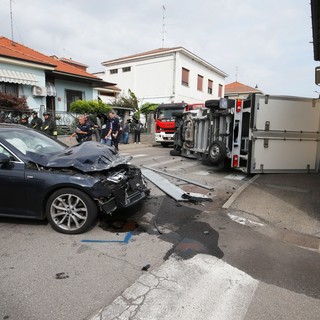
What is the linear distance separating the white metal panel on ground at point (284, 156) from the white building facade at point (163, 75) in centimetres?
2071

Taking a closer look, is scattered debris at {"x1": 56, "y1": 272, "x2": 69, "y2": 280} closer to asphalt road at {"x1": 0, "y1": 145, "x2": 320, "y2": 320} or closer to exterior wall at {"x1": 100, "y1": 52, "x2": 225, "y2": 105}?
asphalt road at {"x1": 0, "y1": 145, "x2": 320, "y2": 320}

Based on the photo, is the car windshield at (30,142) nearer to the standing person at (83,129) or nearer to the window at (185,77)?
the standing person at (83,129)

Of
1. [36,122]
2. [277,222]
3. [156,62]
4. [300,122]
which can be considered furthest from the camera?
[156,62]

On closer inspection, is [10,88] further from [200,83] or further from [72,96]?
[200,83]

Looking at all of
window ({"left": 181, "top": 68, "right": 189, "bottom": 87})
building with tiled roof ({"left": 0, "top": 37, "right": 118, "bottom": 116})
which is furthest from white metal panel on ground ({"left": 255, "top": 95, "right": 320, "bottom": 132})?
window ({"left": 181, "top": 68, "right": 189, "bottom": 87})

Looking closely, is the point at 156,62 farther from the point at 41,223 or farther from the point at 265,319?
the point at 265,319

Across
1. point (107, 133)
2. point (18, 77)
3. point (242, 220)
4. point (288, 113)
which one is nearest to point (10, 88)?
point (18, 77)

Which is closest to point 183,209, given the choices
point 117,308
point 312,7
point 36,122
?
point 117,308

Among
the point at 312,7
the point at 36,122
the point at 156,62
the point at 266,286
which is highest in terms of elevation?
the point at 156,62

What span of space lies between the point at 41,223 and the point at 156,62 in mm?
27371

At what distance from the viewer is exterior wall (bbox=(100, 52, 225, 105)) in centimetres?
2891

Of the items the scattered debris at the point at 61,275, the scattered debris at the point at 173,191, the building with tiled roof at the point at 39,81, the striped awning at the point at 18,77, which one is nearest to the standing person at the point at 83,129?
the scattered debris at the point at 173,191

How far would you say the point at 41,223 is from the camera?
4.79m

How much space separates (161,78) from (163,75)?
0.35 metres
